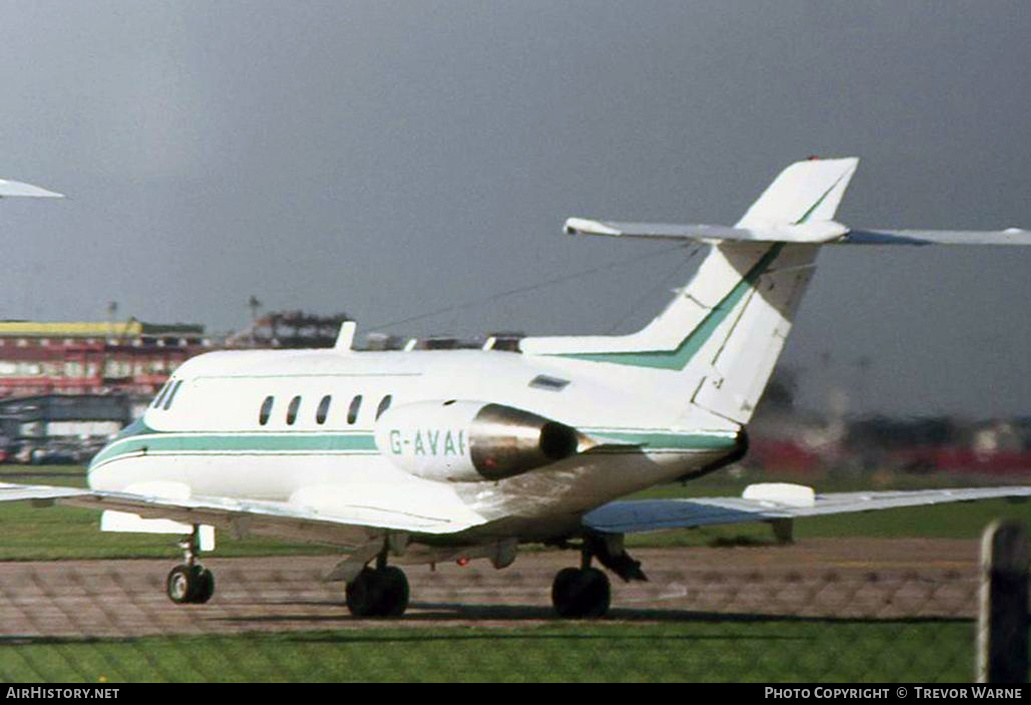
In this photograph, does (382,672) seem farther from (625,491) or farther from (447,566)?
(447,566)

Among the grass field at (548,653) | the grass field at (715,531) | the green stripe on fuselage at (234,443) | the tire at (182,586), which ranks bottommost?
the grass field at (715,531)

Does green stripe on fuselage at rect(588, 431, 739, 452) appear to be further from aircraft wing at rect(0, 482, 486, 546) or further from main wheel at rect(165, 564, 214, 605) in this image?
main wheel at rect(165, 564, 214, 605)

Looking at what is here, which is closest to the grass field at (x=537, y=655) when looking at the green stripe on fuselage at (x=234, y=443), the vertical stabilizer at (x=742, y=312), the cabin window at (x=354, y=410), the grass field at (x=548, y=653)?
the grass field at (x=548, y=653)

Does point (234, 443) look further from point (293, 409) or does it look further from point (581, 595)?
point (581, 595)

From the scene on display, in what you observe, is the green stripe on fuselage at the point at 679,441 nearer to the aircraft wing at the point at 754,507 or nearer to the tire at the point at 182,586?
the aircraft wing at the point at 754,507

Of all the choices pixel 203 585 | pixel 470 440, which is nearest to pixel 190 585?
pixel 203 585

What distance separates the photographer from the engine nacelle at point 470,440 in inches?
890

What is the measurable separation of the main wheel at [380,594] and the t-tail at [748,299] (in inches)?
150

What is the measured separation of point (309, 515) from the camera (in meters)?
23.8

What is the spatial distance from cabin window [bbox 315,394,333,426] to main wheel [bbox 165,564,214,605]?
8.11 feet

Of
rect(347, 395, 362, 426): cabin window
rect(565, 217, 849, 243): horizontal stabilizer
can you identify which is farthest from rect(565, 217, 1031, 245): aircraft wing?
rect(347, 395, 362, 426): cabin window

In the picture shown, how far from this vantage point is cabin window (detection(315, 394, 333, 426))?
86.2 feet

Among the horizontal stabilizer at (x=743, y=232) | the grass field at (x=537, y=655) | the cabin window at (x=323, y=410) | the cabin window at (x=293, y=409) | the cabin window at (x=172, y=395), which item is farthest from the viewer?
the cabin window at (x=172, y=395)
